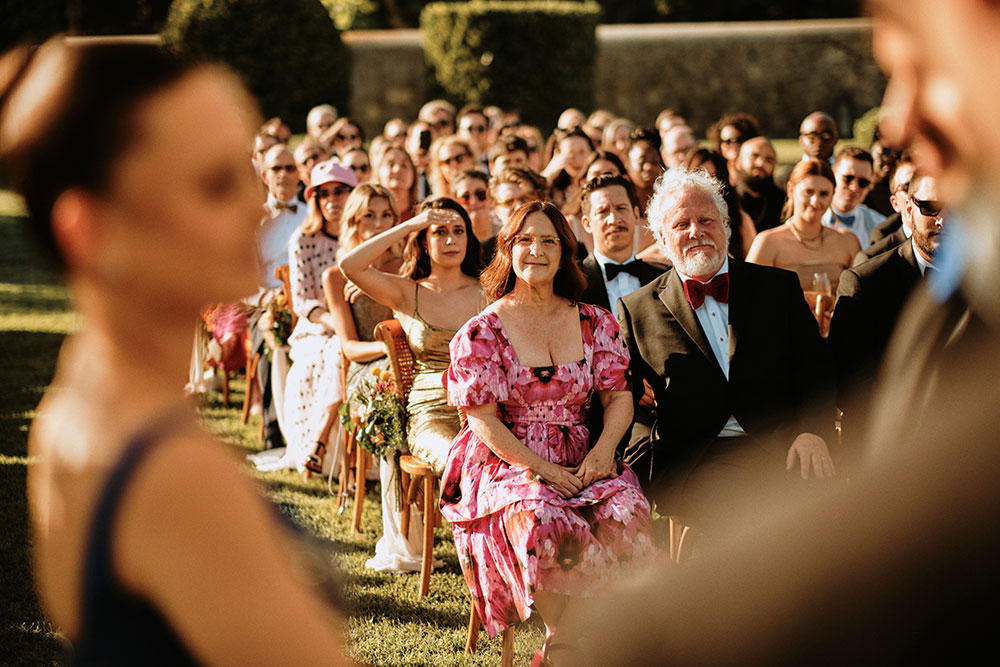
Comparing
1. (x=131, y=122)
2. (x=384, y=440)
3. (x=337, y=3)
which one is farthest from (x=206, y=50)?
(x=131, y=122)

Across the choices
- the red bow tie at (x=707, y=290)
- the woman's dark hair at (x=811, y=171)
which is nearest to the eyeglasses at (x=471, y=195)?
the woman's dark hair at (x=811, y=171)

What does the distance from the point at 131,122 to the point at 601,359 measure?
12.5ft

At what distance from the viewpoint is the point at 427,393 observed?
219 inches

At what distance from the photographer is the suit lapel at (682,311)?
4.62 metres

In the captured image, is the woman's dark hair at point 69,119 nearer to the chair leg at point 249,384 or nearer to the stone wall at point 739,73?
the chair leg at point 249,384

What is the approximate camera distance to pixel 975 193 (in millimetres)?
813

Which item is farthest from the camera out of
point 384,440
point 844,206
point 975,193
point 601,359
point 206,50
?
point 206,50

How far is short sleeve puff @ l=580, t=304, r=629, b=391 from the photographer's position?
466 cm

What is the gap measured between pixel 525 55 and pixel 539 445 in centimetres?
2201

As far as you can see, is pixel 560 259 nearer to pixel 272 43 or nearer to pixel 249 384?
pixel 249 384

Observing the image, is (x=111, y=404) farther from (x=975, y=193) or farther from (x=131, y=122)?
(x=975, y=193)

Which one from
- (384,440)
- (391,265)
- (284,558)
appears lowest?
(384,440)

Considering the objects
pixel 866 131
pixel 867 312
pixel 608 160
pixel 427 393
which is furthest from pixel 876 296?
pixel 866 131

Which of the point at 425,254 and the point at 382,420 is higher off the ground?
the point at 425,254
